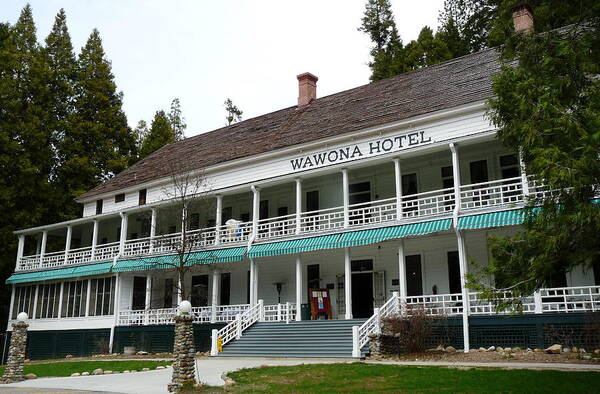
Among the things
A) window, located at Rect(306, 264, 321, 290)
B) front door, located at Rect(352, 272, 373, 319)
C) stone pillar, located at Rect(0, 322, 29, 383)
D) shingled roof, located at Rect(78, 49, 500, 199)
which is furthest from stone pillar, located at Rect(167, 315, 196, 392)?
shingled roof, located at Rect(78, 49, 500, 199)

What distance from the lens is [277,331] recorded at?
853 inches

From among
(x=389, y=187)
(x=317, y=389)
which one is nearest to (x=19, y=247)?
(x=389, y=187)

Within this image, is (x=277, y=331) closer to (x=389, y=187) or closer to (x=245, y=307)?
(x=245, y=307)

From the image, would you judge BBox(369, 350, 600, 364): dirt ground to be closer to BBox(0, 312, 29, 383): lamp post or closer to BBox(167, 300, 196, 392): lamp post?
BBox(167, 300, 196, 392): lamp post

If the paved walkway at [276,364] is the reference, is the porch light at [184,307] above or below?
above

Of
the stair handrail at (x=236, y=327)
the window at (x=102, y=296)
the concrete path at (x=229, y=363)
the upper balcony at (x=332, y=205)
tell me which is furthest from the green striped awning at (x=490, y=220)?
the window at (x=102, y=296)

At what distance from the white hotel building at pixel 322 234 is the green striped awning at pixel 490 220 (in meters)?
0.06

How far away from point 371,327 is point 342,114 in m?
12.4

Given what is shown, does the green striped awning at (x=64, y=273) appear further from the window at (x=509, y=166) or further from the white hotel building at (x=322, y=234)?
the window at (x=509, y=166)

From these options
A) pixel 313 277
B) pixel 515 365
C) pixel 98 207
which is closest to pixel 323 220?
pixel 313 277

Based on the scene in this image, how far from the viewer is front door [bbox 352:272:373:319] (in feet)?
80.5

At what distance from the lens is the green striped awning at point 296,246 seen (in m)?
22.7

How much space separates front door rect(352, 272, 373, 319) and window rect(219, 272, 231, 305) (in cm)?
702

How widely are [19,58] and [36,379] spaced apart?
28935 mm
